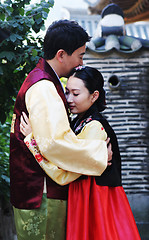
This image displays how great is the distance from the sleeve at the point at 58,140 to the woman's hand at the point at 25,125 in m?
0.11

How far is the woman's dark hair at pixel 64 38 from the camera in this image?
7.98ft

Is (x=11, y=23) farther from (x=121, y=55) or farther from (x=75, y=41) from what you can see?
(x=121, y=55)

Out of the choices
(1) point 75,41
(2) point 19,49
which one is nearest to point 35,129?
(1) point 75,41

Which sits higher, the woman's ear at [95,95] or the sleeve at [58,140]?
the woman's ear at [95,95]

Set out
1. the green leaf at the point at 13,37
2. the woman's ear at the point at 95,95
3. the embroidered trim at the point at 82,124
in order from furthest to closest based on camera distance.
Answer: the green leaf at the point at 13,37
the woman's ear at the point at 95,95
the embroidered trim at the point at 82,124

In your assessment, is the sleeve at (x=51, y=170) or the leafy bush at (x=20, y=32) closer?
the sleeve at (x=51, y=170)

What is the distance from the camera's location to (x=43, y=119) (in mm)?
2139

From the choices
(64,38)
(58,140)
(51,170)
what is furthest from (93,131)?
(64,38)


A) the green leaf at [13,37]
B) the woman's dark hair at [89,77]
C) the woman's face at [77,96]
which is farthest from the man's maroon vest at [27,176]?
the green leaf at [13,37]

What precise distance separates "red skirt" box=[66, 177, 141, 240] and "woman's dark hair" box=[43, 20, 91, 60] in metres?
0.99

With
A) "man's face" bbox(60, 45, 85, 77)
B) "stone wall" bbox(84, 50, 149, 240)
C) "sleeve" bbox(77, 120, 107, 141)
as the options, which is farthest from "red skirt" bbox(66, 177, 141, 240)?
"stone wall" bbox(84, 50, 149, 240)

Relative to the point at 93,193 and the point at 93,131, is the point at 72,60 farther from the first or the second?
the point at 93,193

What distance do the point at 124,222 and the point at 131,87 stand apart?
388 centimetres

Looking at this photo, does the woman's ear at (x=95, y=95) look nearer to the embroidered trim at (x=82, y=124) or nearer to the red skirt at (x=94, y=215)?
the embroidered trim at (x=82, y=124)
